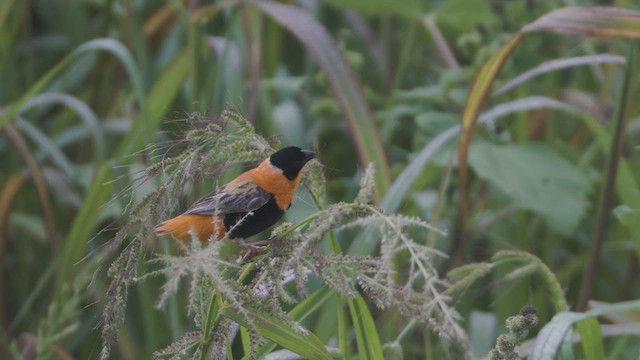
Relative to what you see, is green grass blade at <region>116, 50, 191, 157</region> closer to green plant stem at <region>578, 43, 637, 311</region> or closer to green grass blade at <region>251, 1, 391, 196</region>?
green grass blade at <region>251, 1, 391, 196</region>

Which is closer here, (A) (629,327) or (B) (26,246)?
(A) (629,327)

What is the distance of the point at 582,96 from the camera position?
359 centimetres

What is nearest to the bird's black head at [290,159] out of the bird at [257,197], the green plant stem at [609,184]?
the bird at [257,197]

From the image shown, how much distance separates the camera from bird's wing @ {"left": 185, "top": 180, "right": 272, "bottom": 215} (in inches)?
60.8

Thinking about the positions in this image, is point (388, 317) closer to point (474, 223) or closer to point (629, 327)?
point (629, 327)

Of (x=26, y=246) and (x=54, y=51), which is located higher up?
(x=54, y=51)

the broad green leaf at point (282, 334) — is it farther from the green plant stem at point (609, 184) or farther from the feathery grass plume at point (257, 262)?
the green plant stem at point (609, 184)

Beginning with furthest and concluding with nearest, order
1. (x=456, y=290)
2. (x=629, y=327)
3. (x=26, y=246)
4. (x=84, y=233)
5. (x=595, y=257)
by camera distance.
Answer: (x=26, y=246), (x=84, y=233), (x=595, y=257), (x=629, y=327), (x=456, y=290)

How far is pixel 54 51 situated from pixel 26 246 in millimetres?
1138

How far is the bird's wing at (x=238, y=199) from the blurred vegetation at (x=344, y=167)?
0.04 meters

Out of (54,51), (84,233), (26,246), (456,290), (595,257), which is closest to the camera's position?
(456,290)

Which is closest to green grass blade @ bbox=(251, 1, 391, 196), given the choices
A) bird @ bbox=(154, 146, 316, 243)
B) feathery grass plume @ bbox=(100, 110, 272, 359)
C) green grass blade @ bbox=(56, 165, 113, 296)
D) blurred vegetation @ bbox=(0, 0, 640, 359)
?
blurred vegetation @ bbox=(0, 0, 640, 359)

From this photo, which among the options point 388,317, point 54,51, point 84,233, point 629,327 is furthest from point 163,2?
point 629,327

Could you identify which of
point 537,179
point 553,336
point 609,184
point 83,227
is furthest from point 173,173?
point 537,179
